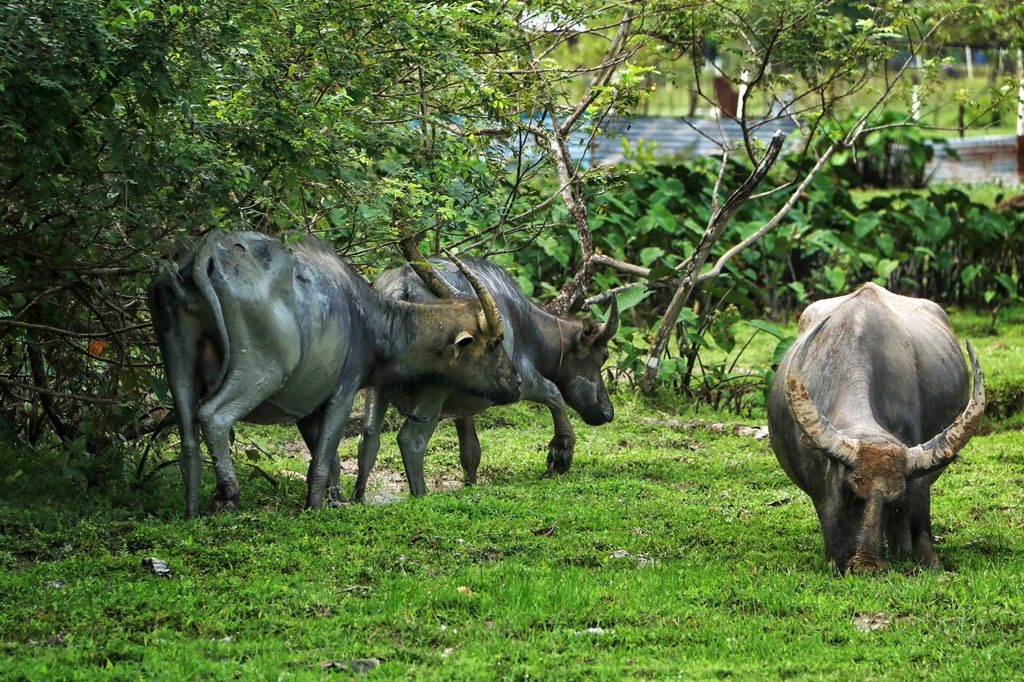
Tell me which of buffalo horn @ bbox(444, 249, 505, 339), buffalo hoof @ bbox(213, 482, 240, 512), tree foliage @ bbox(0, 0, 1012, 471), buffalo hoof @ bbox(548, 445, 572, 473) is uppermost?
tree foliage @ bbox(0, 0, 1012, 471)

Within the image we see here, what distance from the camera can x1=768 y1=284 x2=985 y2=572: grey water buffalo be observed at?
22.8 feet

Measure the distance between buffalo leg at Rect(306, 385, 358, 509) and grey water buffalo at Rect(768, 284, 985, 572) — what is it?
278cm

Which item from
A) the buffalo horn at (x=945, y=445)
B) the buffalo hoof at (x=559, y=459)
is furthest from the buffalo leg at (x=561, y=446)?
the buffalo horn at (x=945, y=445)

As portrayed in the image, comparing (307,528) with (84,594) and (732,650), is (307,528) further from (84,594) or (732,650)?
(732,650)

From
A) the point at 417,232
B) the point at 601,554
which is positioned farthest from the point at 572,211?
the point at 601,554

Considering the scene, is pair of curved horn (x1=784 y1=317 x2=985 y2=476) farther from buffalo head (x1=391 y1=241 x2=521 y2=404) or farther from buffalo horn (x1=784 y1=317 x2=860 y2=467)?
buffalo head (x1=391 y1=241 x2=521 y2=404)

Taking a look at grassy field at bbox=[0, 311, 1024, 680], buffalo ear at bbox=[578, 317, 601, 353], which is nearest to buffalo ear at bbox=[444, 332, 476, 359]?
grassy field at bbox=[0, 311, 1024, 680]

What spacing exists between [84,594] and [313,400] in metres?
2.56

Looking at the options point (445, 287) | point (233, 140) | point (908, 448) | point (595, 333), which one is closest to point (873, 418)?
point (908, 448)

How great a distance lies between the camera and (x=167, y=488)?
9.36 metres

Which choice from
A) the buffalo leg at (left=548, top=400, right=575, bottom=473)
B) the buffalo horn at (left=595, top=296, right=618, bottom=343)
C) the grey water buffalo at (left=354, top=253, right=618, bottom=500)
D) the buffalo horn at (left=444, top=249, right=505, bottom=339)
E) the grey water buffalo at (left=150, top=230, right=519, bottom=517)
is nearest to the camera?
the grey water buffalo at (left=150, top=230, right=519, bottom=517)

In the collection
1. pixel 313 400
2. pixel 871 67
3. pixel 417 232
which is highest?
pixel 871 67

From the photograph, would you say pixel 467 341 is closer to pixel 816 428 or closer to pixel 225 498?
pixel 225 498

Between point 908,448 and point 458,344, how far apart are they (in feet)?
11.5
